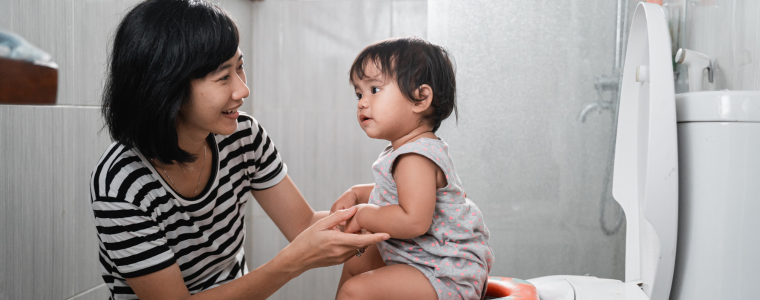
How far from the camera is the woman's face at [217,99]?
0.87m

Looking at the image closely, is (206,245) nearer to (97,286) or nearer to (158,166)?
(158,166)

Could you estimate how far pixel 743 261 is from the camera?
66cm

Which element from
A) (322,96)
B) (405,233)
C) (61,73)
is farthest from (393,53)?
(322,96)

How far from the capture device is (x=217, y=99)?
88 centimetres

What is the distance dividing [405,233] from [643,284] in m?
0.42

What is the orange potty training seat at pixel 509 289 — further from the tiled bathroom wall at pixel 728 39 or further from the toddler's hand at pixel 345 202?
the tiled bathroom wall at pixel 728 39

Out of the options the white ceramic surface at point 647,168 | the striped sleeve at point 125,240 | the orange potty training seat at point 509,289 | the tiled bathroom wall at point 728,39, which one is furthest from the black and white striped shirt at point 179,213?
the tiled bathroom wall at point 728,39

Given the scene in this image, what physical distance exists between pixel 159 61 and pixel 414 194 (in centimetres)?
48

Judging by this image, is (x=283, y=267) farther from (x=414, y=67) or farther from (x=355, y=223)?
(x=414, y=67)

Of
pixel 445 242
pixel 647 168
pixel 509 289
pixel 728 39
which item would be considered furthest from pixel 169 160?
pixel 728 39

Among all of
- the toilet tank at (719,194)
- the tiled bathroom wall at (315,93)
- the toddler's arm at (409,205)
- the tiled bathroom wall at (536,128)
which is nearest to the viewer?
the toilet tank at (719,194)

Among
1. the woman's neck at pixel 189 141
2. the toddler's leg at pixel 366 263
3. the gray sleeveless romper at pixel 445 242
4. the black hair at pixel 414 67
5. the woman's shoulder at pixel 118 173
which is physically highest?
the black hair at pixel 414 67

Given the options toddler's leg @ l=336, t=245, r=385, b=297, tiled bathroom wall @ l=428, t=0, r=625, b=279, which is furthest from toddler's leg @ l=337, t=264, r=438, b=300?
tiled bathroom wall @ l=428, t=0, r=625, b=279

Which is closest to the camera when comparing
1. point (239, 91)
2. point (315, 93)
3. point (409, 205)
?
point (409, 205)
